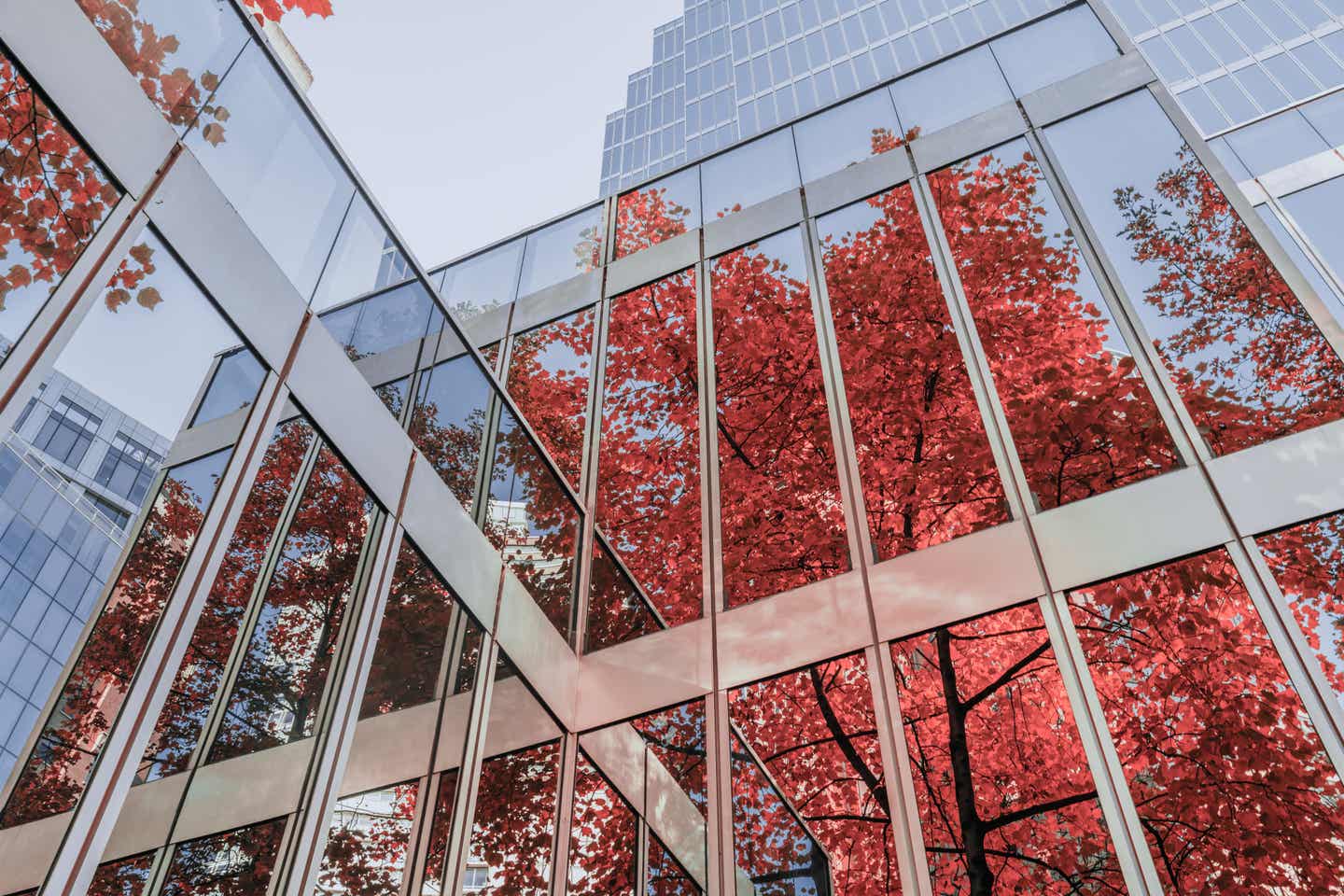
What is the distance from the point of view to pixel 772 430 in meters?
7.75

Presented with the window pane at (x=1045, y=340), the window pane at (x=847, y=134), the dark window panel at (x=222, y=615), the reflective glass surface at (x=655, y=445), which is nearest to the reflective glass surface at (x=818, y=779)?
the reflective glass surface at (x=655, y=445)

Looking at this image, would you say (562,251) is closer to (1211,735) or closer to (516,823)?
(516,823)

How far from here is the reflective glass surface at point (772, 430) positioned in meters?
6.96

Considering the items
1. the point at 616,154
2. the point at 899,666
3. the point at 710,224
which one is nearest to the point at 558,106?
the point at 616,154

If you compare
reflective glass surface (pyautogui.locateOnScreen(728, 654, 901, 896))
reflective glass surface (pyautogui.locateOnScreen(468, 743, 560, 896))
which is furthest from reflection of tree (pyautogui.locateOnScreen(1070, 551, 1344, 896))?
reflective glass surface (pyautogui.locateOnScreen(468, 743, 560, 896))

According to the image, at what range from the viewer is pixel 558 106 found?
65.1m

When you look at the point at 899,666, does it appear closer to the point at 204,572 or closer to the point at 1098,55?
the point at 204,572

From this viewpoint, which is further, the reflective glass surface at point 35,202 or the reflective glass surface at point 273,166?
the reflective glass surface at point 273,166

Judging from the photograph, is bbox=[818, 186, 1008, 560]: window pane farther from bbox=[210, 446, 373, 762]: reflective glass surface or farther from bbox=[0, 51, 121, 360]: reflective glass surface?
bbox=[0, 51, 121, 360]: reflective glass surface

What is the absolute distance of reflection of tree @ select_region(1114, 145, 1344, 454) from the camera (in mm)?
5988

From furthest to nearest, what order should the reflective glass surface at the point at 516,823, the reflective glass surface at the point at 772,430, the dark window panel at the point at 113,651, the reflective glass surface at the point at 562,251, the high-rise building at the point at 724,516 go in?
the reflective glass surface at the point at 562,251, the reflective glass surface at the point at 772,430, the reflective glass surface at the point at 516,823, the high-rise building at the point at 724,516, the dark window panel at the point at 113,651

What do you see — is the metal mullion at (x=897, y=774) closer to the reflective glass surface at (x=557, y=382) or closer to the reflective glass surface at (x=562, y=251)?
the reflective glass surface at (x=557, y=382)

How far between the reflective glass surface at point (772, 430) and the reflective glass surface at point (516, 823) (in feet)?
6.28

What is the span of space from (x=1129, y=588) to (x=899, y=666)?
4.90 ft
